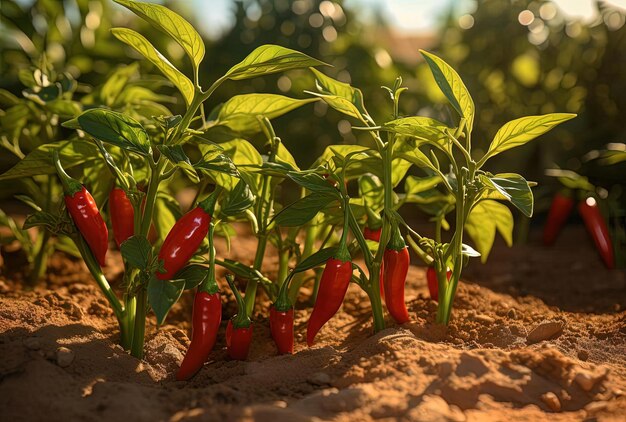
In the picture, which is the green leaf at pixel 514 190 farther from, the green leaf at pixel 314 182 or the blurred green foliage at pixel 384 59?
the blurred green foliage at pixel 384 59

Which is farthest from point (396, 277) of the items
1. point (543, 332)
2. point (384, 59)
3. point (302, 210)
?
point (384, 59)

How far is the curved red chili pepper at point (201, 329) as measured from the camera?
1.80 meters

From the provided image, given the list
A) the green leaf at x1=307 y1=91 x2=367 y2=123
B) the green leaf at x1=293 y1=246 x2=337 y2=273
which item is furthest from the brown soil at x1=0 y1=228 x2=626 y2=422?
the green leaf at x1=307 y1=91 x2=367 y2=123

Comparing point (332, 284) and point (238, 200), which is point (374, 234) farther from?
point (238, 200)

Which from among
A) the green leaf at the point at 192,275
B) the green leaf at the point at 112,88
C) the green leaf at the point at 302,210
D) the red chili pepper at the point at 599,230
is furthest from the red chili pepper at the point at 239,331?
the red chili pepper at the point at 599,230

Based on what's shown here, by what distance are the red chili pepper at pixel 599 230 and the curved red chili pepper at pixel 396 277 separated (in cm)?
123

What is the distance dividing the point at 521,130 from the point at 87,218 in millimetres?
1141

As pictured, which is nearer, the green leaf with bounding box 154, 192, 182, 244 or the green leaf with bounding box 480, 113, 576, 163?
the green leaf with bounding box 480, 113, 576, 163

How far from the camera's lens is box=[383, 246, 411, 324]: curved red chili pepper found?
188 cm

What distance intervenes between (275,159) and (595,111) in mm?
2400

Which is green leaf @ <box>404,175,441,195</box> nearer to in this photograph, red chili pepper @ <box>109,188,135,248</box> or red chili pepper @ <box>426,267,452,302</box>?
red chili pepper @ <box>426,267,452,302</box>

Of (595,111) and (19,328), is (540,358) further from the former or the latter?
(595,111)

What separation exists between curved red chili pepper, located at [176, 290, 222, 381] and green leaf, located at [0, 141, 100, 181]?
1.76 feet

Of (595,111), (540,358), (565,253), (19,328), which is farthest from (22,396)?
(595,111)
